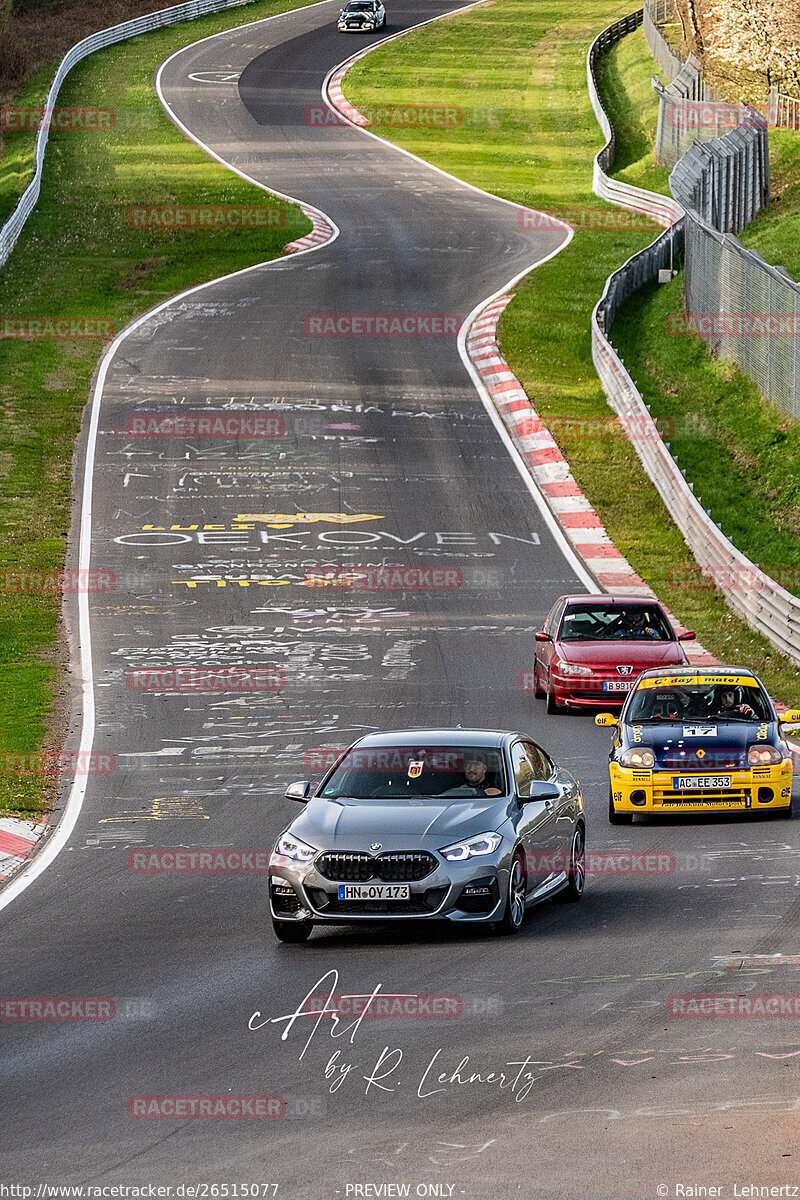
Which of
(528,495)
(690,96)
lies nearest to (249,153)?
(690,96)

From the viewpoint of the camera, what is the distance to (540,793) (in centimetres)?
1228

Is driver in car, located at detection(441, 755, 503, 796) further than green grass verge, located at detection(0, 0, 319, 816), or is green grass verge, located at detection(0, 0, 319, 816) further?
green grass verge, located at detection(0, 0, 319, 816)

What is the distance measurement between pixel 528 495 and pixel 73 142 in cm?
4107

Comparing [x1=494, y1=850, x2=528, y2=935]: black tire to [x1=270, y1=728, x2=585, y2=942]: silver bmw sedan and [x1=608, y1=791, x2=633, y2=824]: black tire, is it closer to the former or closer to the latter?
[x1=270, y1=728, x2=585, y2=942]: silver bmw sedan

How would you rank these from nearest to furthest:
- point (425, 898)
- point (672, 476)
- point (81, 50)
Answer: point (425, 898) < point (672, 476) < point (81, 50)

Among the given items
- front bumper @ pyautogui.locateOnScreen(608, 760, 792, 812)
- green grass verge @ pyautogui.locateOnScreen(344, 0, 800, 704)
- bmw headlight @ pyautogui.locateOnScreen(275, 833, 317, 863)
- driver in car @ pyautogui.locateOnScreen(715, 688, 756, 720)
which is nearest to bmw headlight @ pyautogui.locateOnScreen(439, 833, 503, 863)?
bmw headlight @ pyautogui.locateOnScreen(275, 833, 317, 863)

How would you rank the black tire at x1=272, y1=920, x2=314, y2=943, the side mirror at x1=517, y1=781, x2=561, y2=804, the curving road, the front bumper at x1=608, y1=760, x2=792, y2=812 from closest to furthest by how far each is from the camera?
1. the curving road
2. the black tire at x1=272, y1=920, x2=314, y2=943
3. the side mirror at x1=517, y1=781, x2=561, y2=804
4. the front bumper at x1=608, y1=760, x2=792, y2=812

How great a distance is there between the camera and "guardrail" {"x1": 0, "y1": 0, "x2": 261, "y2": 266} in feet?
181

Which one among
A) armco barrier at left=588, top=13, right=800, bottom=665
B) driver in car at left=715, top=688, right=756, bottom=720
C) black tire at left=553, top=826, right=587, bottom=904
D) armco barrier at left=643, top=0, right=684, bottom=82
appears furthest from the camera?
armco barrier at left=643, top=0, right=684, bottom=82

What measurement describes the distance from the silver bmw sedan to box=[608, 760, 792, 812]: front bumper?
2984 mm

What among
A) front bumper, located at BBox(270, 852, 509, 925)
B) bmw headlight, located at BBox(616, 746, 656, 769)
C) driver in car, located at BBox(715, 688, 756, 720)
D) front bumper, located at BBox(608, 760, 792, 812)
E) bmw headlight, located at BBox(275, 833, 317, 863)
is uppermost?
bmw headlight, located at BBox(275, 833, 317, 863)

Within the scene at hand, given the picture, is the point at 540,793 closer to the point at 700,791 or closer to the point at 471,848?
the point at 471,848

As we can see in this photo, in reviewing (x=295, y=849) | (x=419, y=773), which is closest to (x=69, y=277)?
(x=419, y=773)

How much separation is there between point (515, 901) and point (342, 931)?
50.3 inches
